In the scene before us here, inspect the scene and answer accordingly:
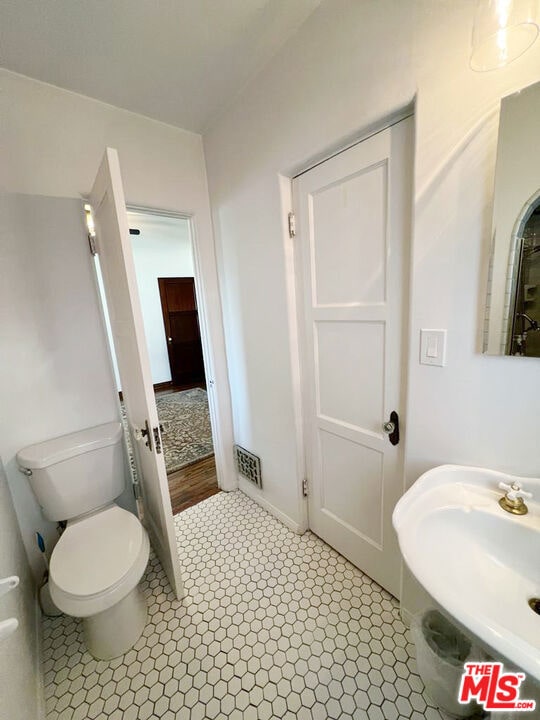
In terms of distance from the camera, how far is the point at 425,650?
956 millimetres

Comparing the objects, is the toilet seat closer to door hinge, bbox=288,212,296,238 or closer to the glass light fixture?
door hinge, bbox=288,212,296,238

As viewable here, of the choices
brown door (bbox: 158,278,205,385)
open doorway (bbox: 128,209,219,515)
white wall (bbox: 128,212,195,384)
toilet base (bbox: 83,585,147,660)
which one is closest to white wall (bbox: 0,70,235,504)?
toilet base (bbox: 83,585,147,660)

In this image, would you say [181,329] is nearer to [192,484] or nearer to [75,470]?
[192,484]

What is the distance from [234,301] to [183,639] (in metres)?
1.73

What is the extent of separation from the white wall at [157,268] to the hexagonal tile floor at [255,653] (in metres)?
3.49

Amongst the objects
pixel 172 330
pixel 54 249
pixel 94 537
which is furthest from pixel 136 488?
pixel 172 330

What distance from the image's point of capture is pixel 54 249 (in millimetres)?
1439

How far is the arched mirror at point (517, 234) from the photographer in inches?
28.2

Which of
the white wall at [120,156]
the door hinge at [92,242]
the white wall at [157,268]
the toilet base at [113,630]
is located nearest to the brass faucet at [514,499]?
the toilet base at [113,630]

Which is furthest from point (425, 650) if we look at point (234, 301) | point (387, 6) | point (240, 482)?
point (387, 6)

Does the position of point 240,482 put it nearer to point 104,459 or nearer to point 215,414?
point 215,414

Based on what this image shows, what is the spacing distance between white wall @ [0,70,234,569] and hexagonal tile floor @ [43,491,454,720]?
678 millimetres

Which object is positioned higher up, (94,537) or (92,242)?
(92,242)

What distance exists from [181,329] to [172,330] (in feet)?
0.53
